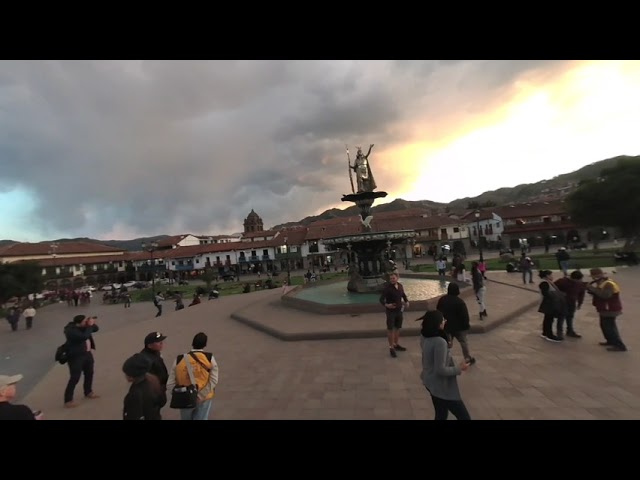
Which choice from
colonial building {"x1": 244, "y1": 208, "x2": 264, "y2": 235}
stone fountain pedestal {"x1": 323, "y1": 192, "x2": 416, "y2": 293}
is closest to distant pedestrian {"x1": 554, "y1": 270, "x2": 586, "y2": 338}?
stone fountain pedestal {"x1": 323, "y1": 192, "x2": 416, "y2": 293}

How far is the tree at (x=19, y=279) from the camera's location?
30.3 m

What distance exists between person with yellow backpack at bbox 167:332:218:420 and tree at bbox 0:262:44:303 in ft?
125

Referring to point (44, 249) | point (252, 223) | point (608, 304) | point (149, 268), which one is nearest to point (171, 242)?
point (149, 268)

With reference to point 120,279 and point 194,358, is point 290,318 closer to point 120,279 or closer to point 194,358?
point 194,358

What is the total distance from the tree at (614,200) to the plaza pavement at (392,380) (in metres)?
24.9

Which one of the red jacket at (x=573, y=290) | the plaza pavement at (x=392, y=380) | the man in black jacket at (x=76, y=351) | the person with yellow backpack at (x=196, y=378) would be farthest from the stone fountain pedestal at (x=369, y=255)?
the person with yellow backpack at (x=196, y=378)

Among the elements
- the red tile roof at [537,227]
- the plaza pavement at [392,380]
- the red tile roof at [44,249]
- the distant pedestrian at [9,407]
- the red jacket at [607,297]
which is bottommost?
the plaza pavement at [392,380]

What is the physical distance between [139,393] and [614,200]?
3661cm

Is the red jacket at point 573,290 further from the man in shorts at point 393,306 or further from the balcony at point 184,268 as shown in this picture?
the balcony at point 184,268

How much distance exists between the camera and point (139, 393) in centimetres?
312

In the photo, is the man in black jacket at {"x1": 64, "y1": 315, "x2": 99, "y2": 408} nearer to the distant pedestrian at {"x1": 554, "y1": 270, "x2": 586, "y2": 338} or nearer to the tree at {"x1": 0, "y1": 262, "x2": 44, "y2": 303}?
the distant pedestrian at {"x1": 554, "y1": 270, "x2": 586, "y2": 338}

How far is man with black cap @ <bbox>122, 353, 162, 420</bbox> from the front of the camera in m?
3.05
